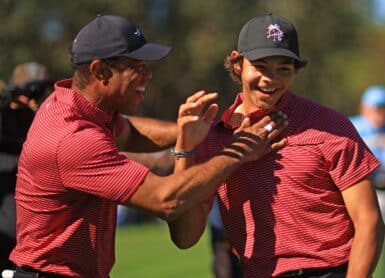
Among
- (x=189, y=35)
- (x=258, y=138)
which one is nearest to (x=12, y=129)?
(x=258, y=138)

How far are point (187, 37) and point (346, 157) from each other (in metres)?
28.5

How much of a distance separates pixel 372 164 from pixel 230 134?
29.3 inches

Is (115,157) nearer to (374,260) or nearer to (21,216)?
(21,216)

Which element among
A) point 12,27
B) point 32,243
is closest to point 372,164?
point 32,243

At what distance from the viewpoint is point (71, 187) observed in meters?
5.38

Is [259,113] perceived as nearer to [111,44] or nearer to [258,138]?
[258,138]

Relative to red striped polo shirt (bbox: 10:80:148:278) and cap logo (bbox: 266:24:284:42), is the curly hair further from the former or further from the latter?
cap logo (bbox: 266:24:284:42)

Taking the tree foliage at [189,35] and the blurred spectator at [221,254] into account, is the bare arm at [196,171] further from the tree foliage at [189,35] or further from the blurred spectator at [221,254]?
the tree foliage at [189,35]

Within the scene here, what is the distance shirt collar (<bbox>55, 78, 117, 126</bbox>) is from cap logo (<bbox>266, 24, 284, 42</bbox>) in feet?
3.11

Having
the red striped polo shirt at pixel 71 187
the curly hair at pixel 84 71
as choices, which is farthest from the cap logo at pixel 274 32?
the red striped polo shirt at pixel 71 187

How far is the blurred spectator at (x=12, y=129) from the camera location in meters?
7.12

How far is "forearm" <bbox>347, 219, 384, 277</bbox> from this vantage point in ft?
17.4

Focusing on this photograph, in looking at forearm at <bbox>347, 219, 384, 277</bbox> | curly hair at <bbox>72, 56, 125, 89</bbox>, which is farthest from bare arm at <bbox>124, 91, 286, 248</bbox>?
forearm at <bbox>347, 219, 384, 277</bbox>

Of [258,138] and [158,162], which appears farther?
[158,162]
